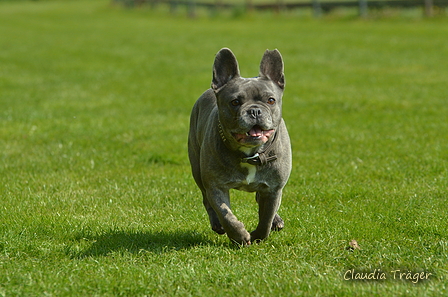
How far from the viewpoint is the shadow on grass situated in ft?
19.3

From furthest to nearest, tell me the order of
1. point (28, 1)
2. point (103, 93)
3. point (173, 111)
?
point (28, 1), point (103, 93), point (173, 111)

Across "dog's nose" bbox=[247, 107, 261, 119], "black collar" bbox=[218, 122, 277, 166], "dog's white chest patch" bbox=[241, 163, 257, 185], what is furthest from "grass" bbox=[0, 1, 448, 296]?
"dog's nose" bbox=[247, 107, 261, 119]

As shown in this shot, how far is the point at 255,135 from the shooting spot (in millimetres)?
5477

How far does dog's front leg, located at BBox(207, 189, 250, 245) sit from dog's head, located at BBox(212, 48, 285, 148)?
52 cm

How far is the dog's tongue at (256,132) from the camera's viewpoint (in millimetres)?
5477

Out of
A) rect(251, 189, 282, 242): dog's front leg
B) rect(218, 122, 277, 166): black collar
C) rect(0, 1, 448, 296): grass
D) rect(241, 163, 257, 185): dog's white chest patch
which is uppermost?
rect(218, 122, 277, 166): black collar

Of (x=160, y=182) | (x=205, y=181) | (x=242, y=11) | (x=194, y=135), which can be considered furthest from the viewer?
(x=242, y=11)

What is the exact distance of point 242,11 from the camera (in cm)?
3925

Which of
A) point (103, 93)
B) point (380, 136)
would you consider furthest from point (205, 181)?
point (103, 93)

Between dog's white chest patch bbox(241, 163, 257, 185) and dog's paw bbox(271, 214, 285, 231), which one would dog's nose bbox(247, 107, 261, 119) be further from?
dog's paw bbox(271, 214, 285, 231)

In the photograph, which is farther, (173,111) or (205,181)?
(173,111)

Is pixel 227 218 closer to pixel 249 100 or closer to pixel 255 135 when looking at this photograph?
pixel 255 135

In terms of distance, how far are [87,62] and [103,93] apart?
677 centimetres

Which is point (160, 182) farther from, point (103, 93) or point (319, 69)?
point (319, 69)
